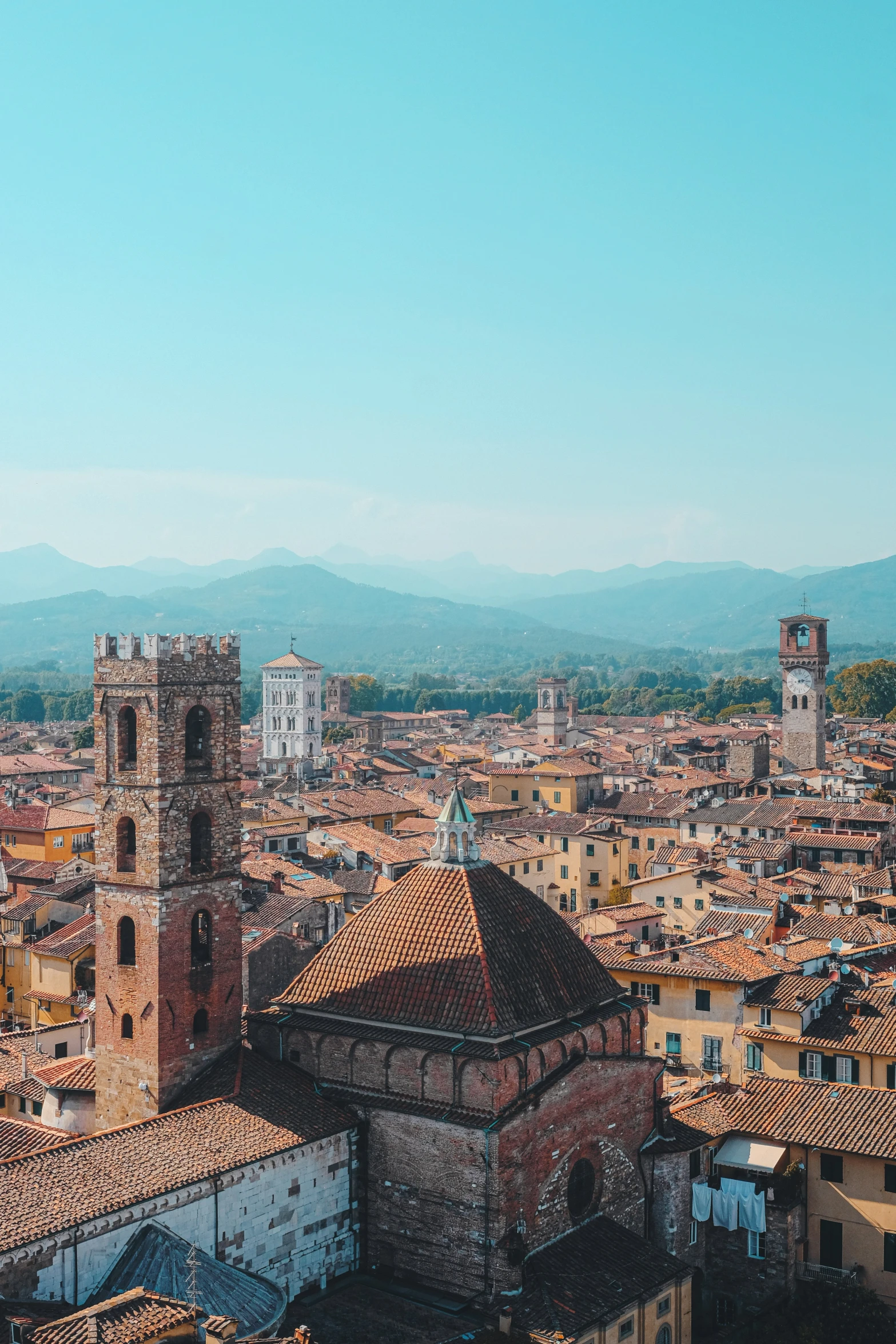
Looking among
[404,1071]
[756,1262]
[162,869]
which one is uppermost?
[162,869]

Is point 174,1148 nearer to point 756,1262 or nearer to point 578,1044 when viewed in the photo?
point 578,1044

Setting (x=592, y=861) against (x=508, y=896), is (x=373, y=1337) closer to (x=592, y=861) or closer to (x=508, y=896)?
(x=508, y=896)

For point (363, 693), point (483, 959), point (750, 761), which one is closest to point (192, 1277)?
point (483, 959)

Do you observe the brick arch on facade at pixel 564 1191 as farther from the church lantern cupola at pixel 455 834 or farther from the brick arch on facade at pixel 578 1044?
the church lantern cupola at pixel 455 834

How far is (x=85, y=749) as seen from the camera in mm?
113625

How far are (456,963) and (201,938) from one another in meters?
4.91

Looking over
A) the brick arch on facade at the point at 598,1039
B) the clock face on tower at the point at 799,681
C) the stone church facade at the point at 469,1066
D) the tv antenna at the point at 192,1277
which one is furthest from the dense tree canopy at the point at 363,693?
the tv antenna at the point at 192,1277

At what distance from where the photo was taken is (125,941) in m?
25.2

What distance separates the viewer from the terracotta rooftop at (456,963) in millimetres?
23703

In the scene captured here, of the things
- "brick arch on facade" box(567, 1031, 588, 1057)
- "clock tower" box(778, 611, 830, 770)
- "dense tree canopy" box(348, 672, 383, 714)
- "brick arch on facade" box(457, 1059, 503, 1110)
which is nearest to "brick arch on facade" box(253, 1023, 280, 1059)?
"brick arch on facade" box(457, 1059, 503, 1110)

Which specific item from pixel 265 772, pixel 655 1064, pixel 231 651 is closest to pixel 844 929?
pixel 655 1064

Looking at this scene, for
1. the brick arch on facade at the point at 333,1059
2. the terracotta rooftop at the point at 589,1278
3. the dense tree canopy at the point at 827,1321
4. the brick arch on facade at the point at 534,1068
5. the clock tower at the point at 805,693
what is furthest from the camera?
the clock tower at the point at 805,693

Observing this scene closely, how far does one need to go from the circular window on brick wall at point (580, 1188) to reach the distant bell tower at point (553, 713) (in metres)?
97.7

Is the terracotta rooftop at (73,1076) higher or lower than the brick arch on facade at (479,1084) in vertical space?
lower
